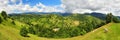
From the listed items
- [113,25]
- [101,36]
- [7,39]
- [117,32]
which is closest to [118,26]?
[113,25]

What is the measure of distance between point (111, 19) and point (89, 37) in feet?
153

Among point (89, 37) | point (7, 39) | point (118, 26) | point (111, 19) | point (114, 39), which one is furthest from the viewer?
point (111, 19)

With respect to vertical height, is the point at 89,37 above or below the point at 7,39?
below

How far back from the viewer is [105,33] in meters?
156

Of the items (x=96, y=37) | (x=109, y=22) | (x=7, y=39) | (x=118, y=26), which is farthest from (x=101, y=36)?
(x=7, y=39)

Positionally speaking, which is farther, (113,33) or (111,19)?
(111,19)

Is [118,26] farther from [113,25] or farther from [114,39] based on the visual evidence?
[114,39]

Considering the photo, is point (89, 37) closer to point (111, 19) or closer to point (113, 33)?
point (113, 33)

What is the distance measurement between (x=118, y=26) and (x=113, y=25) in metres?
4.45

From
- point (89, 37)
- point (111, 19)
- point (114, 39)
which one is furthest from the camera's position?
point (111, 19)

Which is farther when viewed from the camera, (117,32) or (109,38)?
(117,32)

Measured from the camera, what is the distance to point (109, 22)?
19525cm

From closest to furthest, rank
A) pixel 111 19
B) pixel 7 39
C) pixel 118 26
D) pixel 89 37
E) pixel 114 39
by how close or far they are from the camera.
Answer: pixel 7 39, pixel 114 39, pixel 89 37, pixel 118 26, pixel 111 19

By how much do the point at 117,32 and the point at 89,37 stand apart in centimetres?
1912
